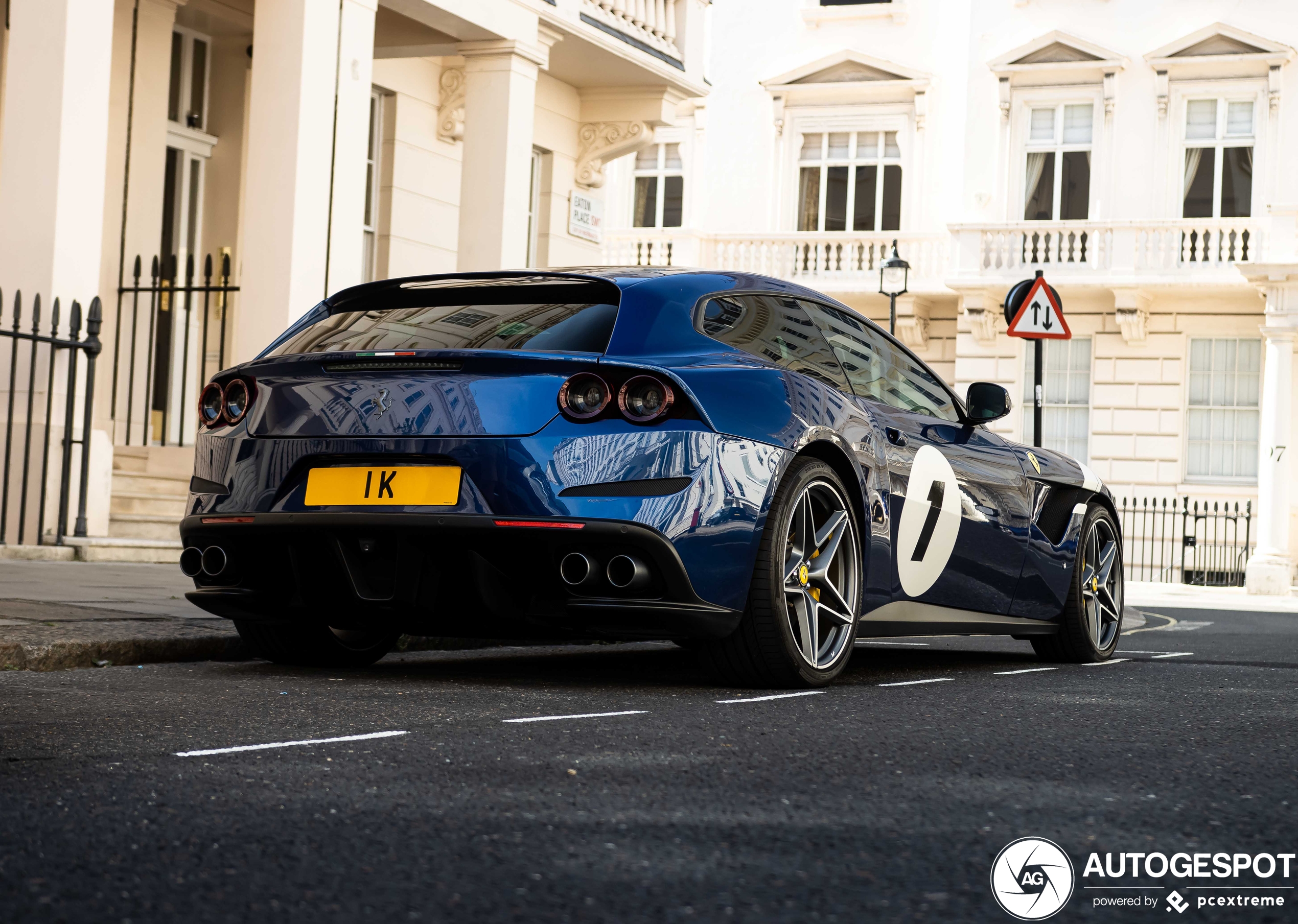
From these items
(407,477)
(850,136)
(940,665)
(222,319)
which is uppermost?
(850,136)

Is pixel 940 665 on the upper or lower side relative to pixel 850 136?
lower

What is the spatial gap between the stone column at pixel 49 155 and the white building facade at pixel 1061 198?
59.4ft

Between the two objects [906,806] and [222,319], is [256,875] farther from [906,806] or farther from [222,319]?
[222,319]

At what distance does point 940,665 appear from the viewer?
23.5 ft

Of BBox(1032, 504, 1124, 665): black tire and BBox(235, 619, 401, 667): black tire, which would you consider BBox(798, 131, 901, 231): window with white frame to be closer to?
BBox(1032, 504, 1124, 665): black tire

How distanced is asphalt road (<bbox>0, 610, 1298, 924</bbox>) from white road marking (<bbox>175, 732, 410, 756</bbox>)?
0.05 metres

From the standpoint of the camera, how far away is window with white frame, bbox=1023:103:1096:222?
91.6ft

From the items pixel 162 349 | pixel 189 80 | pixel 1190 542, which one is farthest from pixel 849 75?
pixel 162 349

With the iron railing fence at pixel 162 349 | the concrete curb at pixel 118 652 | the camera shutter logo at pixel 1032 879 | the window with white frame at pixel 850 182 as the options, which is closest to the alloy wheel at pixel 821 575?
the concrete curb at pixel 118 652

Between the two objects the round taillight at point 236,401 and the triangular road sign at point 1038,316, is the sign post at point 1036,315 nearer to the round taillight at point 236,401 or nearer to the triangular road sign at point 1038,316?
the triangular road sign at point 1038,316

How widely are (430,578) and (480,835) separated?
2455 mm

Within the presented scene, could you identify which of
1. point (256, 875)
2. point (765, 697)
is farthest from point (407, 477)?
point (256, 875)

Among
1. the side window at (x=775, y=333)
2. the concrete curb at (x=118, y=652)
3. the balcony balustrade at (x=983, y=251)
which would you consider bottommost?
the concrete curb at (x=118, y=652)

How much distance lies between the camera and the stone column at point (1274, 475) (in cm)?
2409
